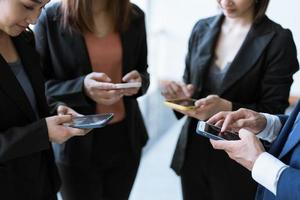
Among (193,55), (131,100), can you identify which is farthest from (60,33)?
(193,55)

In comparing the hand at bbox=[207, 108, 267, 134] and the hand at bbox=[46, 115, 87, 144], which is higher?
the hand at bbox=[46, 115, 87, 144]

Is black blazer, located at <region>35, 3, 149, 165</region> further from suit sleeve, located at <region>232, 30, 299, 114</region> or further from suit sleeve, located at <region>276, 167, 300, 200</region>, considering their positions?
suit sleeve, located at <region>276, 167, 300, 200</region>

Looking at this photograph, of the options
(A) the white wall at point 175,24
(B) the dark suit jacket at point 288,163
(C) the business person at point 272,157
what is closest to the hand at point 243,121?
(C) the business person at point 272,157

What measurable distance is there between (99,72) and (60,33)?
0.73ft

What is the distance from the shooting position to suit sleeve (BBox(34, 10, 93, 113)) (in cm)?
149

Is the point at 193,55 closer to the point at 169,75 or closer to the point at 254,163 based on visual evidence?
the point at 254,163

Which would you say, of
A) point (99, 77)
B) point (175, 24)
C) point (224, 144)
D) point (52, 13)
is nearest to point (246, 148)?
point (224, 144)

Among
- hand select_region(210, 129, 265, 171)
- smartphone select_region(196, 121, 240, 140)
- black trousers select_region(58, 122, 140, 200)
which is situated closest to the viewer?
hand select_region(210, 129, 265, 171)

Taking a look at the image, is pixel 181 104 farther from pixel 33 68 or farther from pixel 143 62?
pixel 33 68

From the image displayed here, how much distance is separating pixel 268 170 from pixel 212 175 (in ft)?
2.05

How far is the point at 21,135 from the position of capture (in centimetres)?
109

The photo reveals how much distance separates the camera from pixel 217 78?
5.18 feet

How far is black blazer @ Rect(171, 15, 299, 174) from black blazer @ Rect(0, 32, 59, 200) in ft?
2.37

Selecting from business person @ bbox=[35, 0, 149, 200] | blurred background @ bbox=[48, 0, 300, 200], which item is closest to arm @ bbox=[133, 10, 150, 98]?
business person @ bbox=[35, 0, 149, 200]
